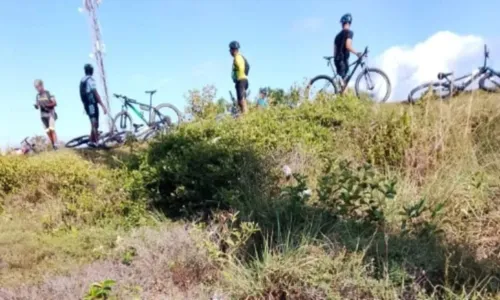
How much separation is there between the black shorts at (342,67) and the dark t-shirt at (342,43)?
0.06 metres

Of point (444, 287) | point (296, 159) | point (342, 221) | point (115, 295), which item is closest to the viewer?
point (444, 287)

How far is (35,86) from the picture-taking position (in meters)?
9.50

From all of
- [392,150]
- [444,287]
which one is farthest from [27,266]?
[392,150]

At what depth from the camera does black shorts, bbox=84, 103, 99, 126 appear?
9.39 m

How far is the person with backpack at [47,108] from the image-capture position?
31.1 feet

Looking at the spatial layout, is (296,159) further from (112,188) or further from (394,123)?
(112,188)

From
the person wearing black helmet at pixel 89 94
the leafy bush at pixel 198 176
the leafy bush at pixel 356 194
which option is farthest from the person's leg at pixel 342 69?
the leafy bush at pixel 356 194

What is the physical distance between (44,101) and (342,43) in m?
6.15

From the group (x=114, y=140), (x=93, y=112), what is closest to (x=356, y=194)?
(x=93, y=112)

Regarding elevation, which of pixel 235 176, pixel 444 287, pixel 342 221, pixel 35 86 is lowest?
pixel 444 287

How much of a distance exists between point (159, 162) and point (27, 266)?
1.83m

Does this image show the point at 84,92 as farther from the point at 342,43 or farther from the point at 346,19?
the point at 346,19

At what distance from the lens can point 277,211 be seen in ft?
13.0

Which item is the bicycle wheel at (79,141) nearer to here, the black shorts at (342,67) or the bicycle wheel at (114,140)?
the bicycle wheel at (114,140)
